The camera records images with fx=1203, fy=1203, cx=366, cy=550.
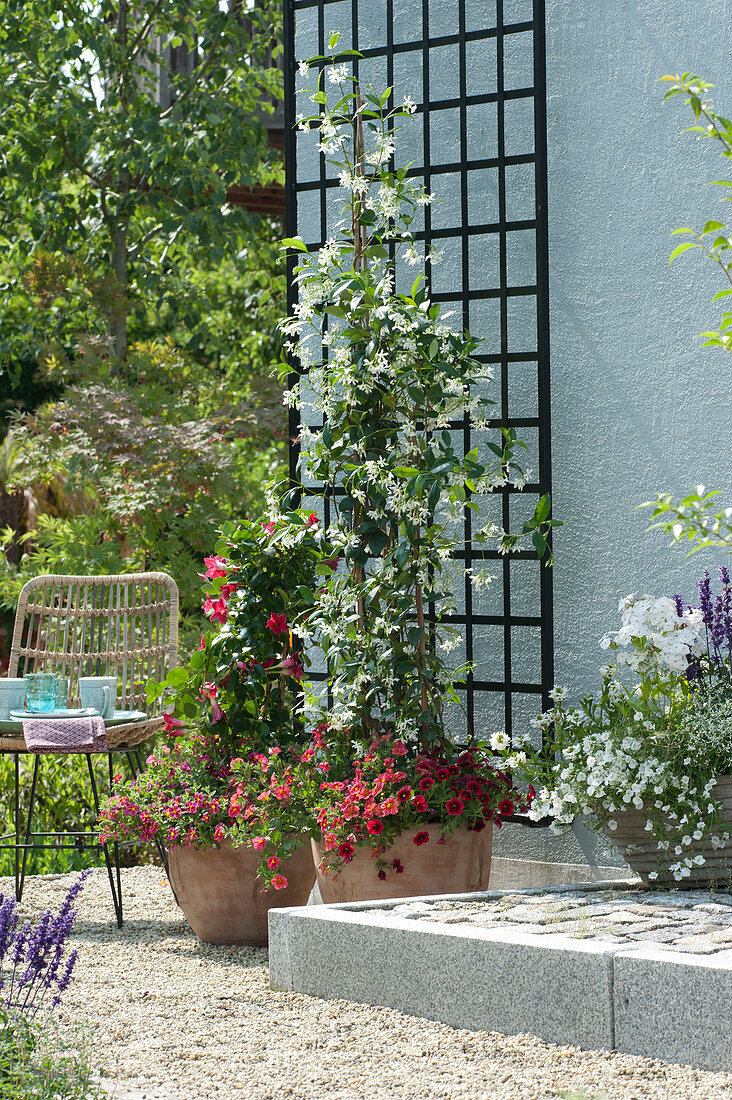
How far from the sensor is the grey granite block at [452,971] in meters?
2.26

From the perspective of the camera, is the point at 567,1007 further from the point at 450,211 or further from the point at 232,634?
the point at 450,211

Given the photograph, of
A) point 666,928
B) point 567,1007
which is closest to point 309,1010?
point 567,1007

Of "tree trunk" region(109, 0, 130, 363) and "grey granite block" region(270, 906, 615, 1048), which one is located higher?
"tree trunk" region(109, 0, 130, 363)

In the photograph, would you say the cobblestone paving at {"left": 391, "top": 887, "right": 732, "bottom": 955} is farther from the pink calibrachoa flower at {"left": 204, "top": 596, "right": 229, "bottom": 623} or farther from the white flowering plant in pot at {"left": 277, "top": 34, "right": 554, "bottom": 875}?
the pink calibrachoa flower at {"left": 204, "top": 596, "right": 229, "bottom": 623}

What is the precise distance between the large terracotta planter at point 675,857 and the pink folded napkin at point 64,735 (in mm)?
1474

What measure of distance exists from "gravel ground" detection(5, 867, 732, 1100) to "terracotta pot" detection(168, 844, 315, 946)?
0.17 metres

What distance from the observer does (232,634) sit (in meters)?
3.41

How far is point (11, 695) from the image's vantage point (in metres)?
3.75

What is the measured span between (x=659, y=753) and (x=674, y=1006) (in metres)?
0.78

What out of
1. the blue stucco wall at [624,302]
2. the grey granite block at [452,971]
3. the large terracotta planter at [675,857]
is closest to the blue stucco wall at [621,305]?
the blue stucco wall at [624,302]

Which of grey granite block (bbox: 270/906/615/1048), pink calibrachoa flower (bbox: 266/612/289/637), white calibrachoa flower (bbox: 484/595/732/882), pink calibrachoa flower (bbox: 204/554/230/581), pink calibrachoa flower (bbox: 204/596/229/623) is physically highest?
pink calibrachoa flower (bbox: 204/554/230/581)

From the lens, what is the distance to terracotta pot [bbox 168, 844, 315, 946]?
10.6ft

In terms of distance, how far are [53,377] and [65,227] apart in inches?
32.3

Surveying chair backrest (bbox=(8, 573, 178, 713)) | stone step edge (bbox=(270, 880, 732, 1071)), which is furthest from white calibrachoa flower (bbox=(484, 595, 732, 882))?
chair backrest (bbox=(8, 573, 178, 713))
